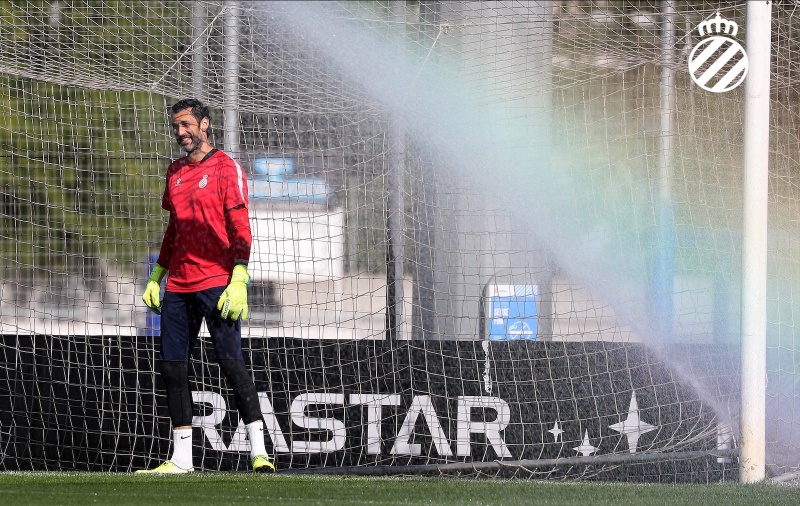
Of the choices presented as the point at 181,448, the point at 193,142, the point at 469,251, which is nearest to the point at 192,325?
the point at 181,448

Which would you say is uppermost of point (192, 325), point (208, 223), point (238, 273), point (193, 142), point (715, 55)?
point (715, 55)

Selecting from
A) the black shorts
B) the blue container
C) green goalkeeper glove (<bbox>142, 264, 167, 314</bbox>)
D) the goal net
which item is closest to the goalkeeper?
the black shorts

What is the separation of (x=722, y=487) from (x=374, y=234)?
333 centimetres

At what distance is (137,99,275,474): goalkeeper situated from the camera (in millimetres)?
4723

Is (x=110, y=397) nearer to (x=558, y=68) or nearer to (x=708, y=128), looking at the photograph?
(x=558, y=68)

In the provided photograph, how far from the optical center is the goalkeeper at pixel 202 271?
4.72m

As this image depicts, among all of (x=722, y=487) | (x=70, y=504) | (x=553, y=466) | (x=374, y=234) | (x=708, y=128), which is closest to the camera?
(x=70, y=504)

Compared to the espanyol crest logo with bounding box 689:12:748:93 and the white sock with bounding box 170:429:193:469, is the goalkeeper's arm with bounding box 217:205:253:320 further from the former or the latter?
the espanyol crest logo with bounding box 689:12:748:93

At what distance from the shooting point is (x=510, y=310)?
20.9ft

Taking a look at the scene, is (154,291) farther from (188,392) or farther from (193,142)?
(193,142)

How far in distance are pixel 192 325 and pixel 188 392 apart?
0.30 meters

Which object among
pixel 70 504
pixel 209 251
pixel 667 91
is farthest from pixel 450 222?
pixel 70 504

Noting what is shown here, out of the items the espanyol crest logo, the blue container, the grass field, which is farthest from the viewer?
the blue container

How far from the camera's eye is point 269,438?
5809mm
